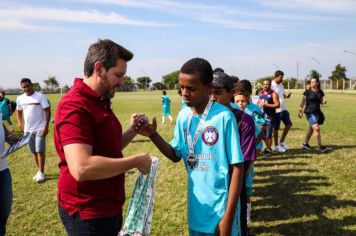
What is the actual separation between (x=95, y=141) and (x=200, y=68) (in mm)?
963

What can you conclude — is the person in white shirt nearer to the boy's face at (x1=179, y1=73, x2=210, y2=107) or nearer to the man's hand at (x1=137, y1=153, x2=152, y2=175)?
the boy's face at (x1=179, y1=73, x2=210, y2=107)

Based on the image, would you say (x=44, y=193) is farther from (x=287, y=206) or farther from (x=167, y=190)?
(x=287, y=206)

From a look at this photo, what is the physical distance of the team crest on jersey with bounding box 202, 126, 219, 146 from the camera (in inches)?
104

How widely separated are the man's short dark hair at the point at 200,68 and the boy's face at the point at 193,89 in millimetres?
25

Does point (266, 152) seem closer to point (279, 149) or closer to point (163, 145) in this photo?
point (279, 149)

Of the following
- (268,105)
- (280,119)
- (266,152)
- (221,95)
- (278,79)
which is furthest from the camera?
(278,79)

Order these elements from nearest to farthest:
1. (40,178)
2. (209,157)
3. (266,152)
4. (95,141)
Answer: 1. (95,141)
2. (209,157)
3. (40,178)
4. (266,152)

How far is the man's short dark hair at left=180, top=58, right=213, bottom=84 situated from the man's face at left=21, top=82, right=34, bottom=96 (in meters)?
6.06

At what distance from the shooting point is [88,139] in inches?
83.7

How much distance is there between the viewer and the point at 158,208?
6.09 metres

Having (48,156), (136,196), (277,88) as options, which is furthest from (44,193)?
(277,88)

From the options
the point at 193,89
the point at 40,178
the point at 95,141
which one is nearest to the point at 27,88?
the point at 40,178

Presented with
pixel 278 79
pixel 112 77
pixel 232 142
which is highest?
pixel 278 79

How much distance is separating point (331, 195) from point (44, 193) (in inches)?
211
